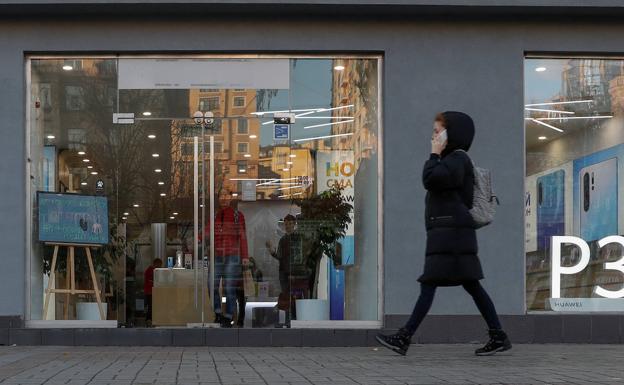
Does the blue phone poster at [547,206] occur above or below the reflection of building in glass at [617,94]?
below

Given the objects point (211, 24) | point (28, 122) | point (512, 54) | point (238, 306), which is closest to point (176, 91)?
point (211, 24)

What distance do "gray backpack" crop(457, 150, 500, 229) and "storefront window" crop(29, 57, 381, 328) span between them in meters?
2.97

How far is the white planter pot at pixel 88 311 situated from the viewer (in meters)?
11.8

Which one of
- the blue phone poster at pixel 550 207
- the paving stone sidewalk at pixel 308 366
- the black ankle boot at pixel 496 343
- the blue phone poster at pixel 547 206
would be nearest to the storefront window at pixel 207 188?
the paving stone sidewalk at pixel 308 366

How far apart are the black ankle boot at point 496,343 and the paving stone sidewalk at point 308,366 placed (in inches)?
4.4

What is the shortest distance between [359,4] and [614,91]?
3283mm

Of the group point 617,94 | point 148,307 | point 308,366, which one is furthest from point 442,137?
point 148,307

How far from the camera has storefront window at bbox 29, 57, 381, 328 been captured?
11891 millimetres

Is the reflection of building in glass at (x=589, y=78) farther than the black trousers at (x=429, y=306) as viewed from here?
Yes

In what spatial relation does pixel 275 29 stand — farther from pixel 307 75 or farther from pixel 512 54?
pixel 512 54

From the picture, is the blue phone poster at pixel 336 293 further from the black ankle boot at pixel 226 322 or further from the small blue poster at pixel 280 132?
the small blue poster at pixel 280 132

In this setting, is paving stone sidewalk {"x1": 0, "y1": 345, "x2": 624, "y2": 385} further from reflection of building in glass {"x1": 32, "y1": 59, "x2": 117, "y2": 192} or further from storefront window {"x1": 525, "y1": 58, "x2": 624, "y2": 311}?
reflection of building in glass {"x1": 32, "y1": 59, "x2": 117, "y2": 192}

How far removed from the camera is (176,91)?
12016 mm

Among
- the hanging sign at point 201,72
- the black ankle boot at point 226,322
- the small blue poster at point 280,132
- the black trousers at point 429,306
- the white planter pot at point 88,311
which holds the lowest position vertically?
the black ankle boot at point 226,322
